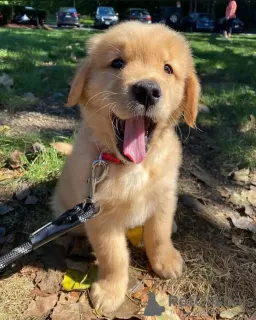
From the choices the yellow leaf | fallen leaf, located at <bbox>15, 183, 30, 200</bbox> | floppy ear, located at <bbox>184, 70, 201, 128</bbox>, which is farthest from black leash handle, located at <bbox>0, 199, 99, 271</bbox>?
fallen leaf, located at <bbox>15, 183, 30, 200</bbox>

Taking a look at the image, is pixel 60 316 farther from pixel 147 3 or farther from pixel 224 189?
pixel 147 3

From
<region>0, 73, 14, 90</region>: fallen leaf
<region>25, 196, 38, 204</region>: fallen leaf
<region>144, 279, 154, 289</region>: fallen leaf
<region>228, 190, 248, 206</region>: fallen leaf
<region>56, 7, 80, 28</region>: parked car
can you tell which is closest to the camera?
<region>144, 279, 154, 289</region>: fallen leaf

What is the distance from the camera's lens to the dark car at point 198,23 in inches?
944

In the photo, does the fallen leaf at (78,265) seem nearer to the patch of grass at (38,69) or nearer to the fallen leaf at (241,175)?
the fallen leaf at (241,175)

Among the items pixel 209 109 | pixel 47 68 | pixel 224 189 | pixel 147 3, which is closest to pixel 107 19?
pixel 147 3

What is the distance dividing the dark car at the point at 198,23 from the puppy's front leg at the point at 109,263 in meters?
24.3

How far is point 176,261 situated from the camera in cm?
199

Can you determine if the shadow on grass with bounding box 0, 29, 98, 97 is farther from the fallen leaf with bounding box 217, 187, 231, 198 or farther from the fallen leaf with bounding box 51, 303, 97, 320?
the fallen leaf with bounding box 51, 303, 97, 320

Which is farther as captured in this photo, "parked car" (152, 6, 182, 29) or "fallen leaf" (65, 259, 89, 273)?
"parked car" (152, 6, 182, 29)

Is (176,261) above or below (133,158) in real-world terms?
below

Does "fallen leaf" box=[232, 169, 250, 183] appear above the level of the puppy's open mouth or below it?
below

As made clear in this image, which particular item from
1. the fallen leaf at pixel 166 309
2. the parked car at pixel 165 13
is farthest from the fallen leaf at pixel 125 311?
the parked car at pixel 165 13

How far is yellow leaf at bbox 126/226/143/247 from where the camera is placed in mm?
2219

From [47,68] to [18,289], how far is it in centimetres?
417
